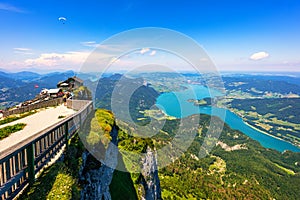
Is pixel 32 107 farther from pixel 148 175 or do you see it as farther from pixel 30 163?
pixel 148 175

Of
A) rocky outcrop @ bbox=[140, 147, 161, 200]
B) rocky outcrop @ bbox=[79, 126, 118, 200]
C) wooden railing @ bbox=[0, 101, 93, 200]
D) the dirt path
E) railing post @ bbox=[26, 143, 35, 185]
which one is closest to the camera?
wooden railing @ bbox=[0, 101, 93, 200]

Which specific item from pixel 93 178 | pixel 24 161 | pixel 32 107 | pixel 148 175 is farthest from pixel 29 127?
pixel 148 175

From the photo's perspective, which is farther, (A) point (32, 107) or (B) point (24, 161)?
(A) point (32, 107)

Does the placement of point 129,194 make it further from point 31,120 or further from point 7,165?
point 7,165

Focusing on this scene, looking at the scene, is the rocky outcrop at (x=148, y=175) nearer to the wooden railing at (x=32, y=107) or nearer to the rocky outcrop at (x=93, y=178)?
the rocky outcrop at (x=93, y=178)

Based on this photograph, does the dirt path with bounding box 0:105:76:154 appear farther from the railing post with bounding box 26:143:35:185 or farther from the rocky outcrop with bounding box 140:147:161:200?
the rocky outcrop with bounding box 140:147:161:200

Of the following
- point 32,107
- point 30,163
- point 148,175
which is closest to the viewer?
point 30,163

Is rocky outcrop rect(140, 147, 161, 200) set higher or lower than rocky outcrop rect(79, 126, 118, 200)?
lower

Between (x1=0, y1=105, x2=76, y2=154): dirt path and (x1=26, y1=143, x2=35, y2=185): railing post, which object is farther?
(x1=0, y1=105, x2=76, y2=154): dirt path

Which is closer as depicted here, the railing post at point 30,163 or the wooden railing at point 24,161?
the wooden railing at point 24,161

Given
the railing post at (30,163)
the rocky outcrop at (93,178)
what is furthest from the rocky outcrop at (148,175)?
the railing post at (30,163)

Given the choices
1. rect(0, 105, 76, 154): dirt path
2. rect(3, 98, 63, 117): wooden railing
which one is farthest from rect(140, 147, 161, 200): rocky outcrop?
rect(0, 105, 76, 154): dirt path
